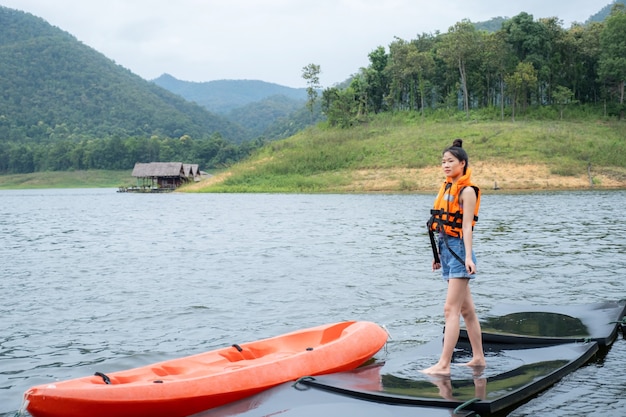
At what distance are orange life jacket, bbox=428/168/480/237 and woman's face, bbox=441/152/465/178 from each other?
78 mm

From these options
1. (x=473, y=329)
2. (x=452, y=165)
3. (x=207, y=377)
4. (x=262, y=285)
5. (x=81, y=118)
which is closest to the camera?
(x=207, y=377)

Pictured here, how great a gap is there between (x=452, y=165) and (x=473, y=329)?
1955 millimetres

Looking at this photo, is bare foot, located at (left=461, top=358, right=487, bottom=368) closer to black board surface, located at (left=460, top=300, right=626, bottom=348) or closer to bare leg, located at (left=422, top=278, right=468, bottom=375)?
bare leg, located at (left=422, top=278, right=468, bottom=375)

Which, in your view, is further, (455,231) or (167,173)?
(167,173)

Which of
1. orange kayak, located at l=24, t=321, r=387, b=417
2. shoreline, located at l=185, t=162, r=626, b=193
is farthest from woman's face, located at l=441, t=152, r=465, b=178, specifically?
shoreline, located at l=185, t=162, r=626, b=193

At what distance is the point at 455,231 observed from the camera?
694 cm

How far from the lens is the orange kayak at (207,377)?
5.79 m

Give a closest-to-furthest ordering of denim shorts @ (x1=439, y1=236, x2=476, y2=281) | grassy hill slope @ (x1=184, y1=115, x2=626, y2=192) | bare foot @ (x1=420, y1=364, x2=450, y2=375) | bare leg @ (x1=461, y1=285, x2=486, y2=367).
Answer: denim shorts @ (x1=439, y1=236, x2=476, y2=281) → bare foot @ (x1=420, y1=364, x2=450, y2=375) → bare leg @ (x1=461, y1=285, x2=486, y2=367) → grassy hill slope @ (x1=184, y1=115, x2=626, y2=192)

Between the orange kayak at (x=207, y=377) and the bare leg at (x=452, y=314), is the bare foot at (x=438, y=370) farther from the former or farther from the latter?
the orange kayak at (x=207, y=377)

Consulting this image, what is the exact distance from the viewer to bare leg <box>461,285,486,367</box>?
719 centimetres

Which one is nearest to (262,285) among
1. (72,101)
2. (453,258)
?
(453,258)

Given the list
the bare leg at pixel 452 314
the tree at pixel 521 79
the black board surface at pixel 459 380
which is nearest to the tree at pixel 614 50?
the tree at pixel 521 79

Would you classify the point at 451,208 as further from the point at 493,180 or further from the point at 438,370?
the point at 493,180

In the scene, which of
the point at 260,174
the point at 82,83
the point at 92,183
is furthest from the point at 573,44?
the point at 82,83
